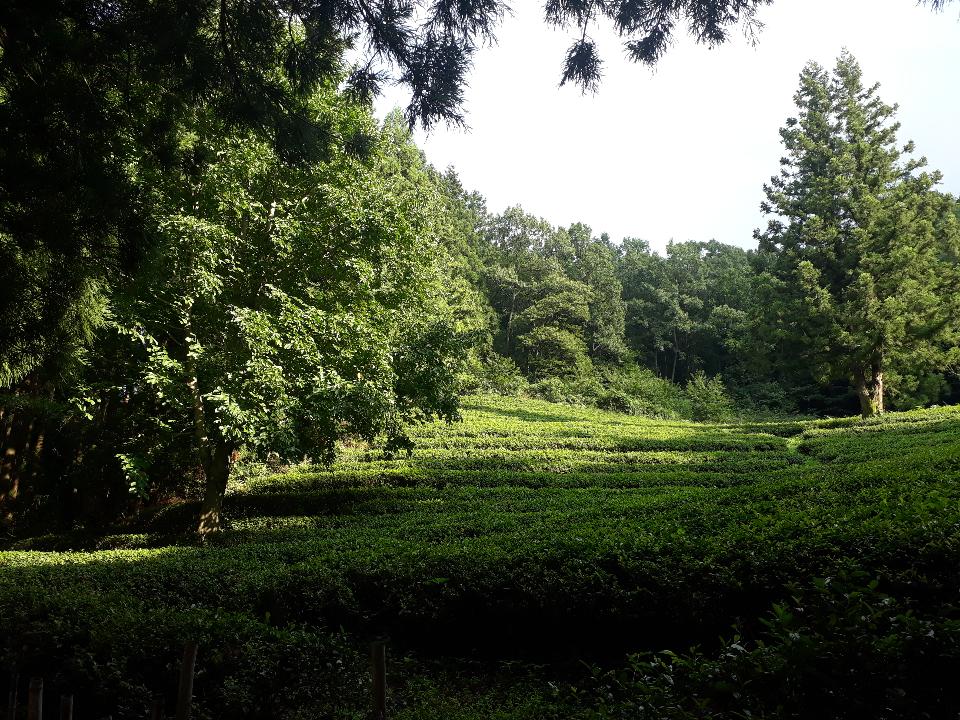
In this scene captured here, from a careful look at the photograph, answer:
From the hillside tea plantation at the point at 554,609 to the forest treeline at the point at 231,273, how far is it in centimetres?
211

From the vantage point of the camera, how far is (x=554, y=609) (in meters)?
5.43

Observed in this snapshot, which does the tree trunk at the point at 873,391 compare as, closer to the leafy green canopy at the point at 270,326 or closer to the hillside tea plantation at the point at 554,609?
the hillside tea plantation at the point at 554,609

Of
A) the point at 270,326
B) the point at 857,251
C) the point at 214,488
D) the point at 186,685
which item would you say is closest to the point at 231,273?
the point at 270,326

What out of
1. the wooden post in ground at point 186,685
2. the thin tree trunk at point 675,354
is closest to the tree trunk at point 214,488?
the wooden post in ground at point 186,685

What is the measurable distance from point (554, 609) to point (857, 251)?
25.2 meters

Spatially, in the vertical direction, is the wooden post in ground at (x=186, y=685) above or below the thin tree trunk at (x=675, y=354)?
below

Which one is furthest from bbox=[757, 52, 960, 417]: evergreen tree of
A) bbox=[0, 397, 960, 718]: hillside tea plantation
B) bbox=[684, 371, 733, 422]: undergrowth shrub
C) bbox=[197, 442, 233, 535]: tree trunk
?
bbox=[197, 442, 233, 535]: tree trunk

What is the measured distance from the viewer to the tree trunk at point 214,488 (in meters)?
10.0

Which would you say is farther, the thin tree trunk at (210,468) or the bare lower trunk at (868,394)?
the bare lower trunk at (868,394)

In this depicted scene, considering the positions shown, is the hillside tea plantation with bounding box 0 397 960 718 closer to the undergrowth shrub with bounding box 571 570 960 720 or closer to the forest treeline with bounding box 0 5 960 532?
the undergrowth shrub with bounding box 571 570 960 720

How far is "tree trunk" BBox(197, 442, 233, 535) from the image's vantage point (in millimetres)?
10047

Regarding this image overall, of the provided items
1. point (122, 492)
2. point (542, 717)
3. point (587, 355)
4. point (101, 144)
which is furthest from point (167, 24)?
point (587, 355)

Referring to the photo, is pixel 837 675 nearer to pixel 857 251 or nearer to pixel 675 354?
pixel 857 251

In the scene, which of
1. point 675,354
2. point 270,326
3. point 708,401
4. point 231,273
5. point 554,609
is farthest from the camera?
point 675,354
